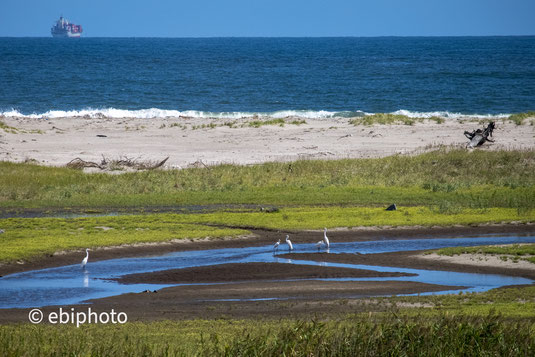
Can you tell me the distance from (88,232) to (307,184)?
45.1 ft

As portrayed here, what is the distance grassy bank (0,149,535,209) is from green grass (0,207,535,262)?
1.73m

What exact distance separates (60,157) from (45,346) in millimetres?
A: 34783

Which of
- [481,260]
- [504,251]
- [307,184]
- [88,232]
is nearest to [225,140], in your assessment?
[307,184]

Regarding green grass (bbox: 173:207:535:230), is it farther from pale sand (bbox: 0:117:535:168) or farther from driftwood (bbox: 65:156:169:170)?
pale sand (bbox: 0:117:535:168)

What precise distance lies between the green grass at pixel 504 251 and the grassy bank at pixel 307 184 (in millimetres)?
7228

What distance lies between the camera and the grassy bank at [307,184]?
3566 centimetres

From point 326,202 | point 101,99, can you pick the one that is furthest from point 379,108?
point 326,202

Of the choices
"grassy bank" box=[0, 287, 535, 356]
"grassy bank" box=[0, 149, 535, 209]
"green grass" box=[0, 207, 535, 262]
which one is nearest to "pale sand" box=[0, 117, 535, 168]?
"grassy bank" box=[0, 149, 535, 209]

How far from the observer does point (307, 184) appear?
39469 mm

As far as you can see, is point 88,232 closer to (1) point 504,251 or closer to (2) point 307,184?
(2) point 307,184

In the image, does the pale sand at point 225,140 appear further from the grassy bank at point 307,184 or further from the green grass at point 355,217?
the green grass at point 355,217

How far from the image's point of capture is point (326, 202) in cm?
3569

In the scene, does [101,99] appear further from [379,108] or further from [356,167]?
[356,167]

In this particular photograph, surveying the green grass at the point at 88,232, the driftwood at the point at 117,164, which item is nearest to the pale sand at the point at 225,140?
the driftwood at the point at 117,164
